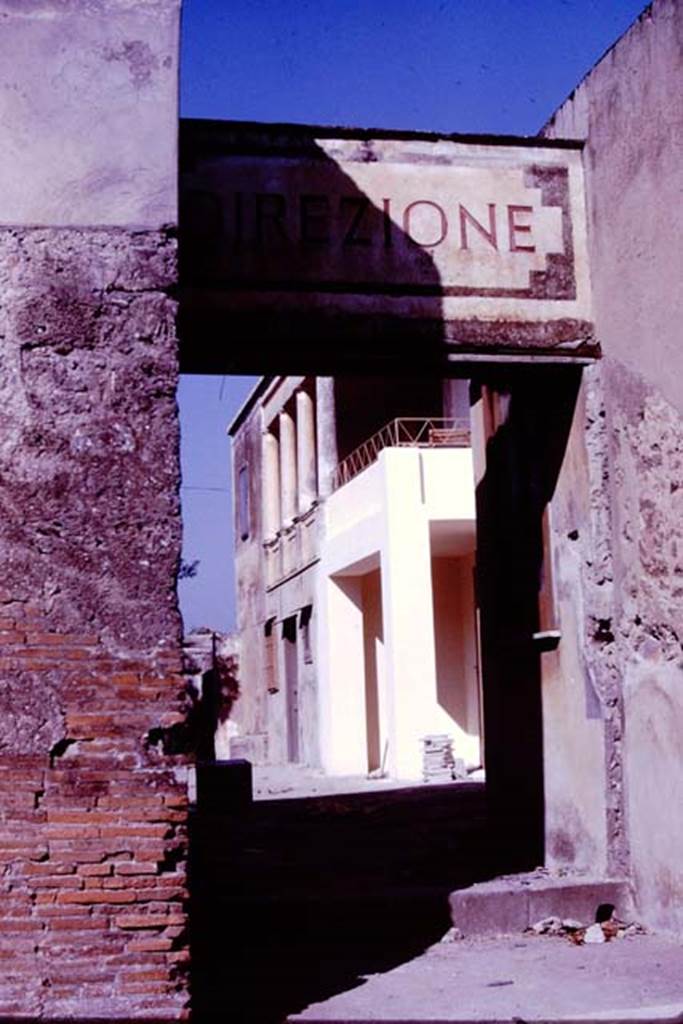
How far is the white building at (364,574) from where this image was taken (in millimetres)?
17375

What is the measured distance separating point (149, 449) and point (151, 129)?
1481mm

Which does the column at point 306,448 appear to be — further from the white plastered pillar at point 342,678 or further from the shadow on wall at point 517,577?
the shadow on wall at point 517,577

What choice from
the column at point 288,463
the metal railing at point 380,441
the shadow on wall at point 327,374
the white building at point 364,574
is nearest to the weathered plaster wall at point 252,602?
the white building at point 364,574

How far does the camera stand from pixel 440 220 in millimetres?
8102

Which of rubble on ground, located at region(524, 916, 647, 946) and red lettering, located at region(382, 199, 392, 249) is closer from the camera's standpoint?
rubble on ground, located at region(524, 916, 647, 946)

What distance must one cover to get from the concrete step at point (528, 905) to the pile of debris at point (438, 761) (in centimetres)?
925

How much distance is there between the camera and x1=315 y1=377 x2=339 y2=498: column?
2087cm

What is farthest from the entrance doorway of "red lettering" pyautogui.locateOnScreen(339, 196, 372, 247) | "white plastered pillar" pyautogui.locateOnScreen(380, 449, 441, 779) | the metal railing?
"red lettering" pyautogui.locateOnScreen(339, 196, 372, 247)

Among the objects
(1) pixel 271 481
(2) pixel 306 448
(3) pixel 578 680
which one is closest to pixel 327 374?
(3) pixel 578 680

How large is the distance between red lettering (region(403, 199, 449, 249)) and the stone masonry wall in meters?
2.47

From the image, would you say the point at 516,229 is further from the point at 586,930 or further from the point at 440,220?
the point at 586,930

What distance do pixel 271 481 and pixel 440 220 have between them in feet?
58.9

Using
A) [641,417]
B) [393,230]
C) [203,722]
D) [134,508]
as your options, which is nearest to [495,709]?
[641,417]

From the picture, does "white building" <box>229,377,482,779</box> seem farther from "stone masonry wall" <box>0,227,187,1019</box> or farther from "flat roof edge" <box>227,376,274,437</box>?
"stone masonry wall" <box>0,227,187,1019</box>
